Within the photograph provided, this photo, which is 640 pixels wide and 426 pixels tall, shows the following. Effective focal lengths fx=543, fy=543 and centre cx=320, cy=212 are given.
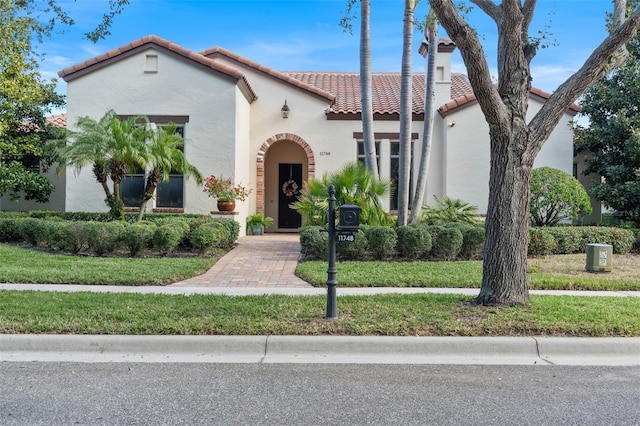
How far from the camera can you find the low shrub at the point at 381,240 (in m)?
11.3

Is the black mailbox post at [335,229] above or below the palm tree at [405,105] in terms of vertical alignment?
below

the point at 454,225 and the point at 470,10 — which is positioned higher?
the point at 470,10

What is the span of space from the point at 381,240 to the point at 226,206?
5350 mm

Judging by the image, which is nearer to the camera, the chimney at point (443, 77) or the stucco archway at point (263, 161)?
the stucco archway at point (263, 161)

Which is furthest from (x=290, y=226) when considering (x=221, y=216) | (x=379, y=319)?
(x=379, y=319)

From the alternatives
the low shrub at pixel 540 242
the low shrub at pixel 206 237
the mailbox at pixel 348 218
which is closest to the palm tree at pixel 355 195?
the low shrub at pixel 206 237

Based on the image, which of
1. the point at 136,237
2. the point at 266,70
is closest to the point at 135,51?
the point at 266,70

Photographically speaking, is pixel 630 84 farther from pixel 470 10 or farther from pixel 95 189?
pixel 95 189

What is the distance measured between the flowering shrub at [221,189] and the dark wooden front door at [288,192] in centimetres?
377

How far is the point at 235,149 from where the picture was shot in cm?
1534

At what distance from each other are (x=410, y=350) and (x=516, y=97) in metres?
3.53

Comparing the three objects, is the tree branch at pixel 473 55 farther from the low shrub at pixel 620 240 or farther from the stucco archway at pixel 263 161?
the stucco archway at pixel 263 161

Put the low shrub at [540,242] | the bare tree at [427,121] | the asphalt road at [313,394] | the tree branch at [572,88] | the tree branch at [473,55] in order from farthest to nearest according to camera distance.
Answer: the bare tree at [427,121] → the low shrub at [540,242] → the tree branch at [572,88] → the tree branch at [473,55] → the asphalt road at [313,394]

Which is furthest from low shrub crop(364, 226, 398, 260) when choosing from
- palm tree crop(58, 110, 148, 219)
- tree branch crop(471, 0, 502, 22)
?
palm tree crop(58, 110, 148, 219)
